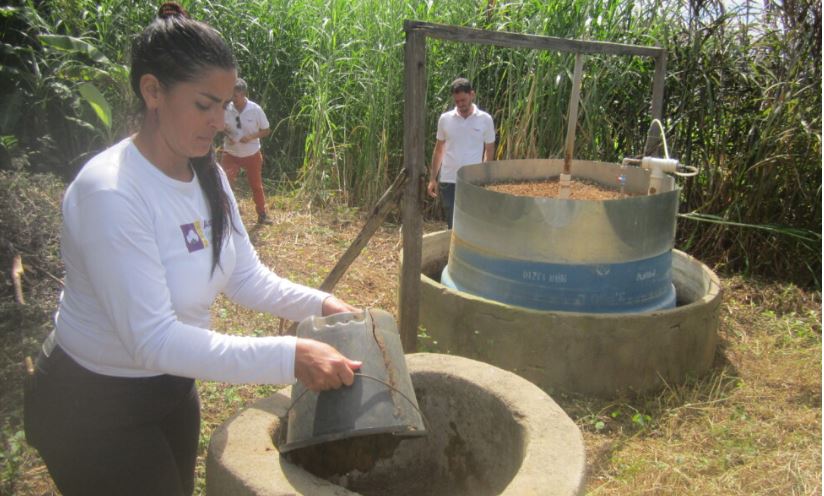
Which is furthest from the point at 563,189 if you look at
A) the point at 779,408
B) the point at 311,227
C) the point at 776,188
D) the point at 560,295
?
the point at 311,227

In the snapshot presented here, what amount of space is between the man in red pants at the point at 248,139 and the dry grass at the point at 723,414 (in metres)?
1.76

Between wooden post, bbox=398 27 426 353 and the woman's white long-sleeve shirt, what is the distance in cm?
162

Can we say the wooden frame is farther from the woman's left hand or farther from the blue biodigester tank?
the woman's left hand

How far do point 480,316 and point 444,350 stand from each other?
1.07 feet

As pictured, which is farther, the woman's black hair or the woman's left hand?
the woman's left hand

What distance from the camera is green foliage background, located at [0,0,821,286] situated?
4977 millimetres

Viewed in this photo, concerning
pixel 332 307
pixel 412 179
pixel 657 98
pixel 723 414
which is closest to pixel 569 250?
pixel 412 179

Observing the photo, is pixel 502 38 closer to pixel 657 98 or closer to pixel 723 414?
pixel 657 98

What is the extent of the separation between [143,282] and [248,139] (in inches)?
207

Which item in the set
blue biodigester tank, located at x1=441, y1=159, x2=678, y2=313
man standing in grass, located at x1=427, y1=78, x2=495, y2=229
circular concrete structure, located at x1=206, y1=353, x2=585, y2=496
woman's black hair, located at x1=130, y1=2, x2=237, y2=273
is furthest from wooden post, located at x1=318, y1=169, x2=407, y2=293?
man standing in grass, located at x1=427, y1=78, x2=495, y2=229

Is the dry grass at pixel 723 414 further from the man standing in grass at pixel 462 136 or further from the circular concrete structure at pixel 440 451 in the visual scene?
the man standing in grass at pixel 462 136

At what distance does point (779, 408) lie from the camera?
3430 mm

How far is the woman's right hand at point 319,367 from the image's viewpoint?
4.58 feet

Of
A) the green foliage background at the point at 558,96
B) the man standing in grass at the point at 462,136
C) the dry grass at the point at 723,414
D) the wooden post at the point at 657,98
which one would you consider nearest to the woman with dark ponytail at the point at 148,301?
the dry grass at the point at 723,414
